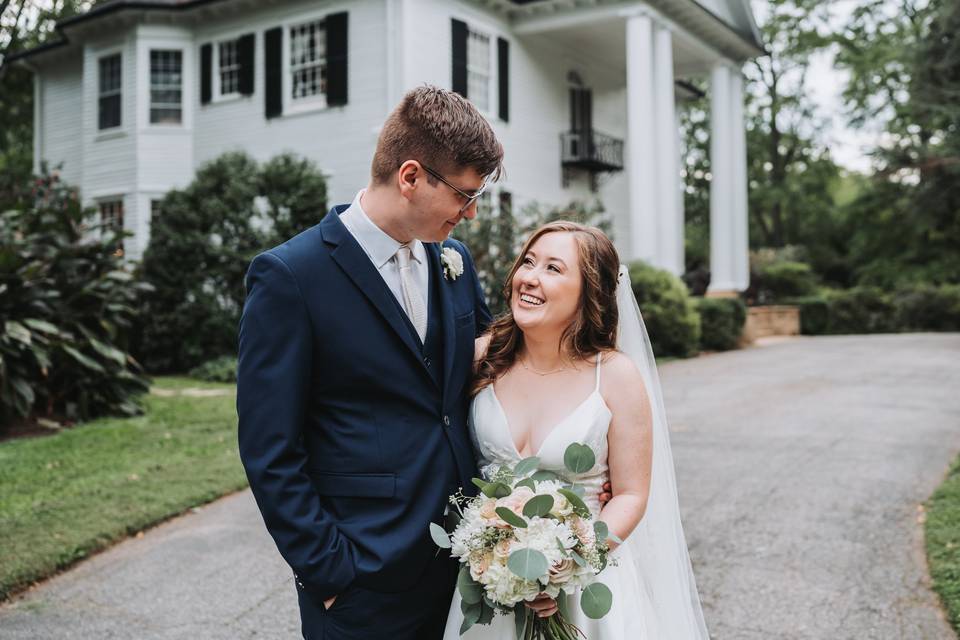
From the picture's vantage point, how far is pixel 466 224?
14.2 meters

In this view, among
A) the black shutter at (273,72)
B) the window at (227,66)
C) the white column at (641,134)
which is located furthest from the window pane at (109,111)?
the white column at (641,134)

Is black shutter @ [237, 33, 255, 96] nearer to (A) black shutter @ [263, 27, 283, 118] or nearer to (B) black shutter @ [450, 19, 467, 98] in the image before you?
(A) black shutter @ [263, 27, 283, 118]

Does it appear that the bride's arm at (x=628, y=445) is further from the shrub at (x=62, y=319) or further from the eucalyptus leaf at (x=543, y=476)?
the shrub at (x=62, y=319)

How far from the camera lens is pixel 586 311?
283 centimetres

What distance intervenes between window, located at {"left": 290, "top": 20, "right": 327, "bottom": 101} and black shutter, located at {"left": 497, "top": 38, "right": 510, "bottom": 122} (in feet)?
12.9

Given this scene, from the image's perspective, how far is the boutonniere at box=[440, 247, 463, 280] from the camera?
2.67 meters

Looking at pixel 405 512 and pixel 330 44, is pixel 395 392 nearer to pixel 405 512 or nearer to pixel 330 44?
pixel 405 512

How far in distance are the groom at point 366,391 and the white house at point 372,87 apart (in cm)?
1459

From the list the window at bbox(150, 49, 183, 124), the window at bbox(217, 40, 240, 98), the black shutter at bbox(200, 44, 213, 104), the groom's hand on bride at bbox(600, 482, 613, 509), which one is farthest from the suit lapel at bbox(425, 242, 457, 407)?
the window at bbox(150, 49, 183, 124)

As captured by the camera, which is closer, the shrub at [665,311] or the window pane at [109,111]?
the shrub at [665,311]

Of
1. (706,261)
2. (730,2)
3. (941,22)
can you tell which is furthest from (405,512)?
(706,261)

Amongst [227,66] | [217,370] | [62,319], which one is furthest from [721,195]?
[62,319]

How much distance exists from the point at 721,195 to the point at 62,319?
16487 millimetres

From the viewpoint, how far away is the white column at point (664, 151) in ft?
63.5
